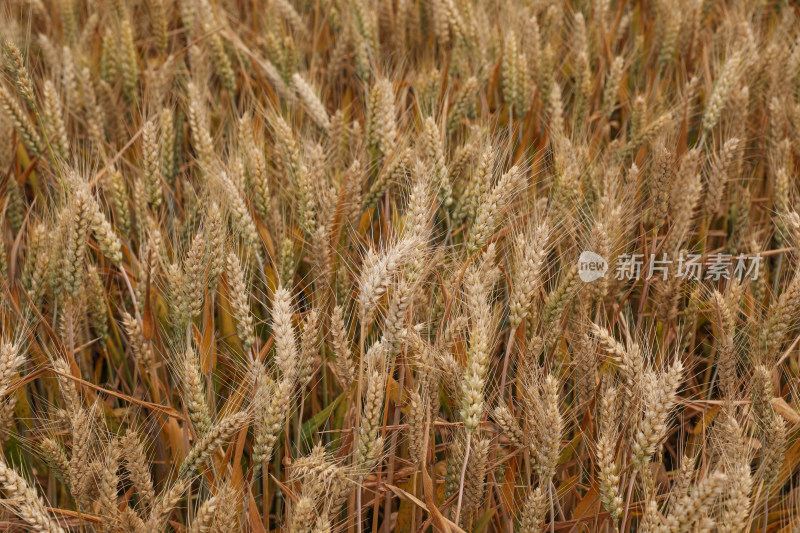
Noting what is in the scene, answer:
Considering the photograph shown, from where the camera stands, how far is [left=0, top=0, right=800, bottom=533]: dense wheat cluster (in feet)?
4.26

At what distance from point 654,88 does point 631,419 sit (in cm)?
153

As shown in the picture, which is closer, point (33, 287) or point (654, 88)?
point (33, 287)

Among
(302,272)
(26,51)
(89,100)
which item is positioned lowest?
(302,272)

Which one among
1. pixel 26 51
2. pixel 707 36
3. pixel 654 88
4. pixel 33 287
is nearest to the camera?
pixel 33 287

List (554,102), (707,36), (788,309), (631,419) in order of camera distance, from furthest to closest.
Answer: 1. (707,36)
2. (554,102)
3. (788,309)
4. (631,419)

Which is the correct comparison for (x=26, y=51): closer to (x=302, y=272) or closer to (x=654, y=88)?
(x=302, y=272)

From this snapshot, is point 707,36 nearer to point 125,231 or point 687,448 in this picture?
point 687,448

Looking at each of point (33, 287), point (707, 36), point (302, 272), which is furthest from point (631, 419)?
point (707, 36)

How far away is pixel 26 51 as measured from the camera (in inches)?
76.3

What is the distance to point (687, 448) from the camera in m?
1.72

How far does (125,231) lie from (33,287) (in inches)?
9.6

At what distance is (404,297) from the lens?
126 centimetres

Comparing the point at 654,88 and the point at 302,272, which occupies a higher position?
the point at 654,88

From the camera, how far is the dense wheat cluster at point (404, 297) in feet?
4.26
